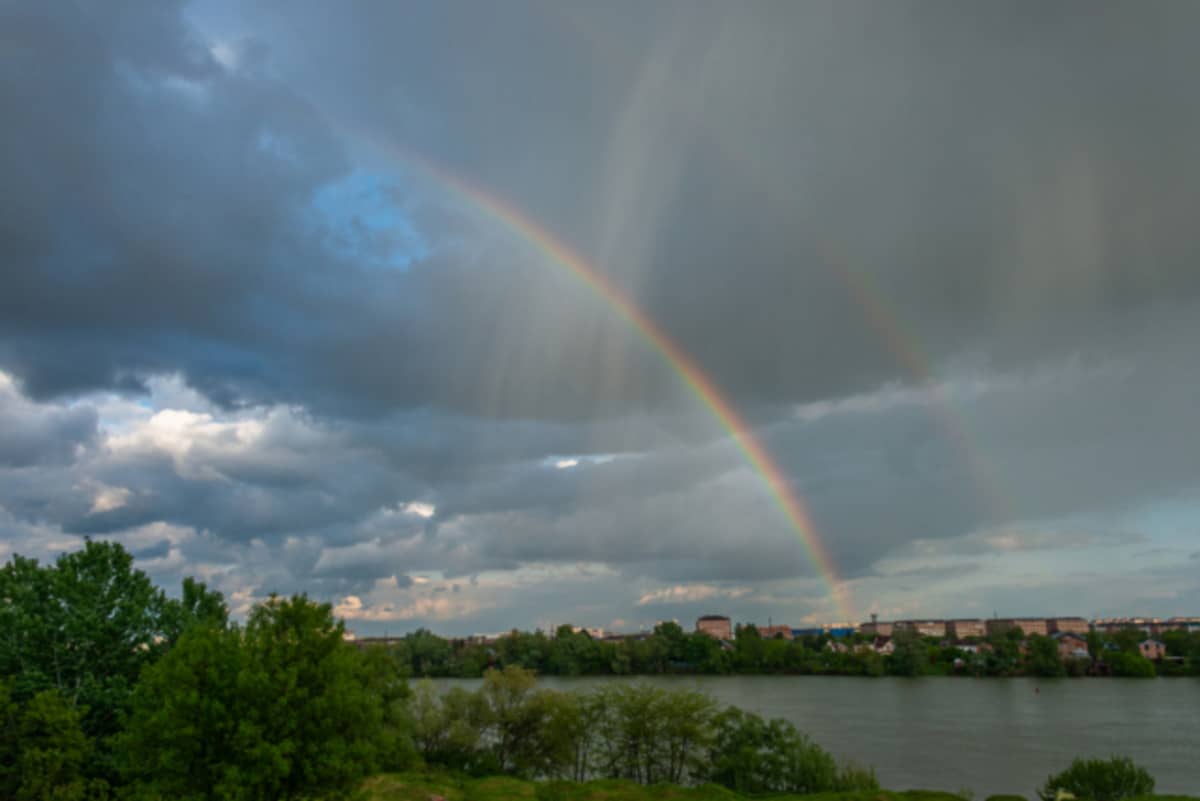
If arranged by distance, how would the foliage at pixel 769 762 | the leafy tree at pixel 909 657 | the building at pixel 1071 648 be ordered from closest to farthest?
the foliage at pixel 769 762
the building at pixel 1071 648
the leafy tree at pixel 909 657

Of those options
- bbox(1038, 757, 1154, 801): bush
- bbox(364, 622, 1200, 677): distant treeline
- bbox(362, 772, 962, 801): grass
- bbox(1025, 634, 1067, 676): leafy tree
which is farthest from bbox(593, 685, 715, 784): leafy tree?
bbox(1025, 634, 1067, 676): leafy tree

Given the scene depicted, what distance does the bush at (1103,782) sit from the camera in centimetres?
3191

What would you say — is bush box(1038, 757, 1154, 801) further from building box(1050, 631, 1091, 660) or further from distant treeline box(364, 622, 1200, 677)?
building box(1050, 631, 1091, 660)

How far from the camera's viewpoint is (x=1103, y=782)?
32.2m

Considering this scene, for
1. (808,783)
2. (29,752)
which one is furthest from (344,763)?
(808,783)

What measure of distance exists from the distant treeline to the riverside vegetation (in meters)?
63.6

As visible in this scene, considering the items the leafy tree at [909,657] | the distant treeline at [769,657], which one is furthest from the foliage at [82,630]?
the leafy tree at [909,657]

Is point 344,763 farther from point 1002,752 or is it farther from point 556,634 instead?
point 556,634

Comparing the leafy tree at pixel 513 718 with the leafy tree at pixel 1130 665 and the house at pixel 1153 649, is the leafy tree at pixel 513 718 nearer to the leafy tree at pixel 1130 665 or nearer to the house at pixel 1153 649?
the leafy tree at pixel 1130 665

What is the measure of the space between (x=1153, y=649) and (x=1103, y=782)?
117 metres

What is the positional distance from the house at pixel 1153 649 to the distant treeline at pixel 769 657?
0.92 m

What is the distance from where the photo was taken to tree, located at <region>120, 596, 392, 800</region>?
20.0m

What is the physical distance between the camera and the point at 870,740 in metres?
59.6

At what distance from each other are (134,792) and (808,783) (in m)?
29.5
